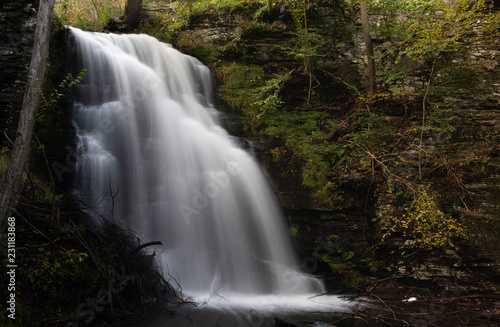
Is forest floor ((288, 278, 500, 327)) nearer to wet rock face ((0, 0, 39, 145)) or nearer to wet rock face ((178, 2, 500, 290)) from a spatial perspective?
wet rock face ((178, 2, 500, 290))

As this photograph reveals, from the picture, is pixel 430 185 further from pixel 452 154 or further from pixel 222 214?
pixel 222 214

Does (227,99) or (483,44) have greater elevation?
(483,44)

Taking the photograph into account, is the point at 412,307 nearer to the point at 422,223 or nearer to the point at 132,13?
the point at 422,223

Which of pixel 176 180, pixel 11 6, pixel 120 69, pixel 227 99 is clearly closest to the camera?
pixel 11 6

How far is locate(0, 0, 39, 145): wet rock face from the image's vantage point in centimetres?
481

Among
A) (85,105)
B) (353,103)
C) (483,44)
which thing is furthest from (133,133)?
(483,44)

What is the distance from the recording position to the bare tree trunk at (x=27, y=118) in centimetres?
339

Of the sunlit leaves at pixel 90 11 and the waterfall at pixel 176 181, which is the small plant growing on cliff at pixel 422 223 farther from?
the sunlit leaves at pixel 90 11

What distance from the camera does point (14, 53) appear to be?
518 centimetres

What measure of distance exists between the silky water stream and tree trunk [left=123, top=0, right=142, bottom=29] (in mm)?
2278

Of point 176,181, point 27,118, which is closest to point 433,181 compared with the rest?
point 176,181

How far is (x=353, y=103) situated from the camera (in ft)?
25.4

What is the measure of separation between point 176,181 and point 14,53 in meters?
3.56

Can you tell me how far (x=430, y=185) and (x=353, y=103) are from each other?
291 centimetres
